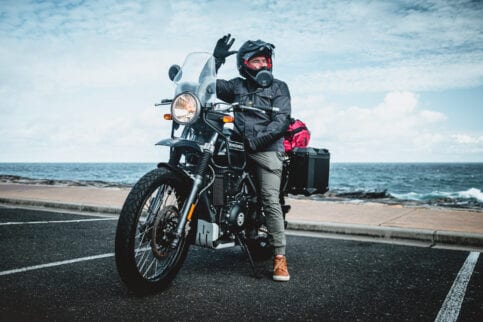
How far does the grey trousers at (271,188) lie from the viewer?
12.5 ft

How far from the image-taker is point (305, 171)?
434cm

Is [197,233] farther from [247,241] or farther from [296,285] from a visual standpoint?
[296,285]

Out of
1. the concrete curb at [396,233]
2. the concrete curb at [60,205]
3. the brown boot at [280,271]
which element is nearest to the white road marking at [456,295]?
the concrete curb at [396,233]

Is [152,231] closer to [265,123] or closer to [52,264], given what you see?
[265,123]

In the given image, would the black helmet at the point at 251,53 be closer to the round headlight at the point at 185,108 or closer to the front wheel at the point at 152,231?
the round headlight at the point at 185,108

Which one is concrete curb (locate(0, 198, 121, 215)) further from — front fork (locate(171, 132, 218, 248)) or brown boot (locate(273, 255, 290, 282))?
front fork (locate(171, 132, 218, 248))

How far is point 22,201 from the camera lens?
9.17 metres

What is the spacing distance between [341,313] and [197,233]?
1.31 metres

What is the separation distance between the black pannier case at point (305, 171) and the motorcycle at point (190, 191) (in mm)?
578

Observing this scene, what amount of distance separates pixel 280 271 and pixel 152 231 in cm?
128

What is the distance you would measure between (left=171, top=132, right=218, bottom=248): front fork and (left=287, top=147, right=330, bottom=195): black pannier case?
1187mm

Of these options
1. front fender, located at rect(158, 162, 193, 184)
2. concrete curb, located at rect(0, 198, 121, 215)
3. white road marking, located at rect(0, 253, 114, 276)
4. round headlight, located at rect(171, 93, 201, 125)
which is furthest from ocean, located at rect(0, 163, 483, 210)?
round headlight, located at rect(171, 93, 201, 125)

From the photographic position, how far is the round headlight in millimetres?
3281

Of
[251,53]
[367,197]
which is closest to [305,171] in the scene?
[251,53]
